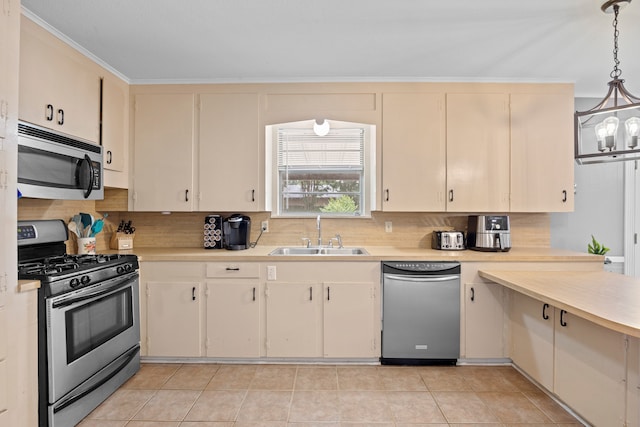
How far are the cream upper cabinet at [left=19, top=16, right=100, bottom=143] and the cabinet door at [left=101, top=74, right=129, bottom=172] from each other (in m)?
0.07

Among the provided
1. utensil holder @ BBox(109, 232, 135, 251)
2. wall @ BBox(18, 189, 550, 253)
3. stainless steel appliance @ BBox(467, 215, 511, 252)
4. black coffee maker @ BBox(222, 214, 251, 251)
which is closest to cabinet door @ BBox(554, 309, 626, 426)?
stainless steel appliance @ BBox(467, 215, 511, 252)

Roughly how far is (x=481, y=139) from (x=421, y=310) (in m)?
1.57

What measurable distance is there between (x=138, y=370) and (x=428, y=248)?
2679mm

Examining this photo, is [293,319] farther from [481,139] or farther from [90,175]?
[481,139]

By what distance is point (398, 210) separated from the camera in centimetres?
309

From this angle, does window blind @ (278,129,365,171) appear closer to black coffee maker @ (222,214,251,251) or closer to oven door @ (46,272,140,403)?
black coffee maker @ (222,214,251,251)

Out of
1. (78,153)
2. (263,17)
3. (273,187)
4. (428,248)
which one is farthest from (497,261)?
(78,153)

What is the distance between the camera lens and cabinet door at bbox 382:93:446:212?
10.0 feet

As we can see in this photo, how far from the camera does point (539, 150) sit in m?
3.04

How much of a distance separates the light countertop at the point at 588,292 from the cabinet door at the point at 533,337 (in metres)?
0.20

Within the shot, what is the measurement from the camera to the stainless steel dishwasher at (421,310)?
9.00 ft

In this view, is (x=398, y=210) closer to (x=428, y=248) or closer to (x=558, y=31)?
(x=428, y=248)

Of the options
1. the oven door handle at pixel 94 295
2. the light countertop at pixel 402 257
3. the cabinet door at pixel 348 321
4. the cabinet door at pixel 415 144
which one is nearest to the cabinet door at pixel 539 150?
the light countertop at pixel 402 257

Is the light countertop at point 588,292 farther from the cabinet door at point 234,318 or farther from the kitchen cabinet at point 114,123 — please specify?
→ the kitchen cabinet at point 114,123
